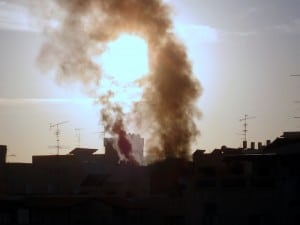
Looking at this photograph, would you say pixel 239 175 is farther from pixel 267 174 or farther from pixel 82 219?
pixel 82 219

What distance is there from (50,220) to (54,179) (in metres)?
28.6

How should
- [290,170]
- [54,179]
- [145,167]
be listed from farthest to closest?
1. [54,179]
2. [145,167]
3. [290,170]

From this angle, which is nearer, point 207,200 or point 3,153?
point 207,200

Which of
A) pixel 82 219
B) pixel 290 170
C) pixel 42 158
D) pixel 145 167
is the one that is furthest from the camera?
pixel 42 158

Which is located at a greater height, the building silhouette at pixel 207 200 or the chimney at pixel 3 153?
the chimney at pixel 3 153

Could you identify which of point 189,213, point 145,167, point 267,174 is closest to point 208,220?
point 189,213

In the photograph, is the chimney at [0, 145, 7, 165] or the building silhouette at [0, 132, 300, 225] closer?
the building silhouette at [0, 132, 300, 225]

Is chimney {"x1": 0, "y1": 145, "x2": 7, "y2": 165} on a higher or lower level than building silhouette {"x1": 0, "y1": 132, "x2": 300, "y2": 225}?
higher

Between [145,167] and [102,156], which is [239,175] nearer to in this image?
[145,167]

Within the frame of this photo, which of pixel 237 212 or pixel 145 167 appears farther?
pixel 145 167

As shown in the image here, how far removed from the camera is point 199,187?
51812 millimetres

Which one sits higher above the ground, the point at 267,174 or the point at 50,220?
the point at 267,174

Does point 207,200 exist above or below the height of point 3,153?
below

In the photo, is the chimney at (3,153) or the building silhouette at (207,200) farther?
the chimney at (3,153)
